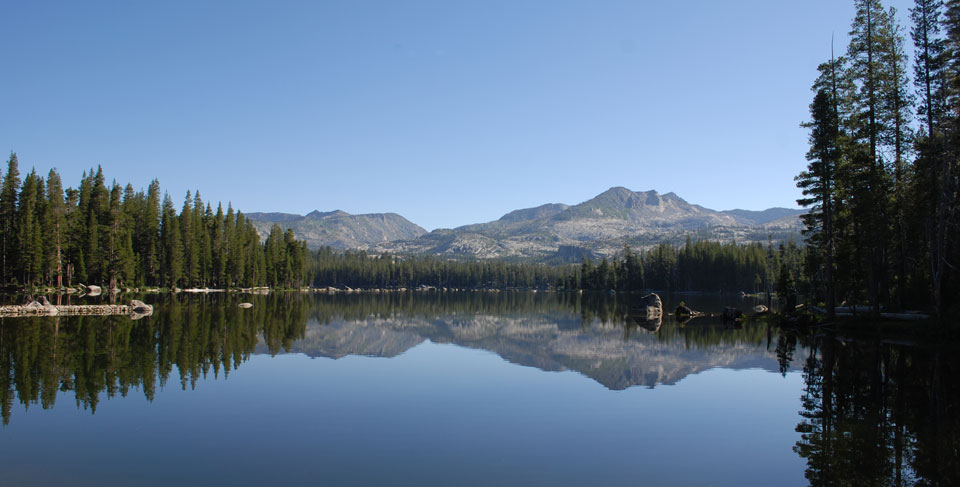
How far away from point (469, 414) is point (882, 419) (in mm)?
11508

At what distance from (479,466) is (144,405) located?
11715mm

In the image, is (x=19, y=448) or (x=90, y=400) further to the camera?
(x=90, y=400)

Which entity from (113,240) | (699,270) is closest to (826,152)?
(113,240)

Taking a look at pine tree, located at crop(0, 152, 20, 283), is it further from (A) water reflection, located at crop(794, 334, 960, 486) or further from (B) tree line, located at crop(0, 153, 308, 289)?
(A) water reflection, located at crop(794, 334, 960, 486)

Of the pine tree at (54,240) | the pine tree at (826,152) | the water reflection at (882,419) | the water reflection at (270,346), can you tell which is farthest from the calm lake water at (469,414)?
the pine tree at (54,240)

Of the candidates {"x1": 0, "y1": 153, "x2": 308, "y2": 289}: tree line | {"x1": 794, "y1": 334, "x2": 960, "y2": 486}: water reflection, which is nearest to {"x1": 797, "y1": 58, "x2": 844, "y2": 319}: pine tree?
{"x1": 794, "y1": 334, "x2": 960, "y2": 486}: water reflection

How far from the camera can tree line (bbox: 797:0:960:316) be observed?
1346 inches

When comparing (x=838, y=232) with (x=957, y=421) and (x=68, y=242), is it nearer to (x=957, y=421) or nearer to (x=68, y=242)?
(x=957, y=421)

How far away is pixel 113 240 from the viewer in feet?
297

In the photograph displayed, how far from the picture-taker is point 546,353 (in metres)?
36.8

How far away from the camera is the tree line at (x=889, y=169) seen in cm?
3419

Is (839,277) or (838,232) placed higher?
(838,232)

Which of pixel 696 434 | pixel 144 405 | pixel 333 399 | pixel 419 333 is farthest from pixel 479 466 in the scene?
pixel 419 333

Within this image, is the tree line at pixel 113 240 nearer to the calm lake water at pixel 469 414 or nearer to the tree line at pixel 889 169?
the calm lake water at pixel 469 414
